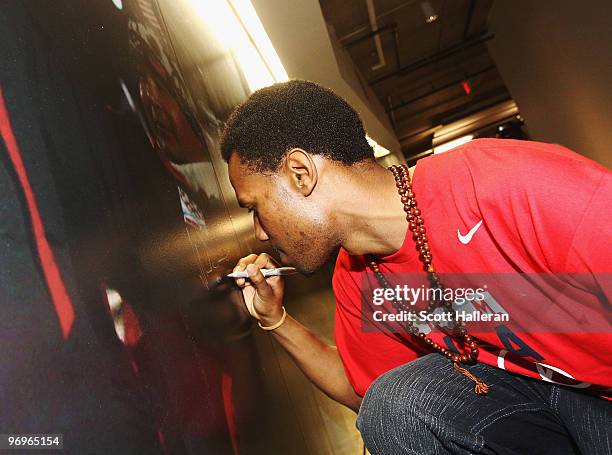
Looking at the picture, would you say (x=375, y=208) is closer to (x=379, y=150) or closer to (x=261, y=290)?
(x=261, y=290)

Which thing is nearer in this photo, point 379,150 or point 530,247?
point 530,247

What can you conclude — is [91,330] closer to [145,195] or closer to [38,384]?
[38,384]

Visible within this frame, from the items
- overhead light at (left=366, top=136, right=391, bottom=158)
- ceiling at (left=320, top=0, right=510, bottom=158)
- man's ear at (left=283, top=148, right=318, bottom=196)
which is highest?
ceiling at (left=320, top=0, right=510, bottom=158)

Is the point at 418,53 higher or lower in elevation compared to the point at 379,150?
higher

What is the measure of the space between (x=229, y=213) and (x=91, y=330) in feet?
2.85

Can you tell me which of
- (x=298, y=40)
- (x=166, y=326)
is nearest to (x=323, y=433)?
(x=166, y=326)

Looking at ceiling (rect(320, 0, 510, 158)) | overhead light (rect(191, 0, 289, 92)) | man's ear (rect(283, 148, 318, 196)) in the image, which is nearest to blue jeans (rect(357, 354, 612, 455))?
man's ear (rect(283, 148, 318, 196))

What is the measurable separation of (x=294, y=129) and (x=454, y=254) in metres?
0.48

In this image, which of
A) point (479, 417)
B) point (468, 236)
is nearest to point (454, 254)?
point (468, 236)

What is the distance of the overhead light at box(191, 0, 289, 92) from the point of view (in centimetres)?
183

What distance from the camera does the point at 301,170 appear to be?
1.06 metres

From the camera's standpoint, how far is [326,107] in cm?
109

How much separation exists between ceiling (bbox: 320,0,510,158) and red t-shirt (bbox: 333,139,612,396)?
4.41 m

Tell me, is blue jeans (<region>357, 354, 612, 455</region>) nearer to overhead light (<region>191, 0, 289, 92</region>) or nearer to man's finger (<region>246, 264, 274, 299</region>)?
man's finger (<region>246, 264, 274, 299</region>)
